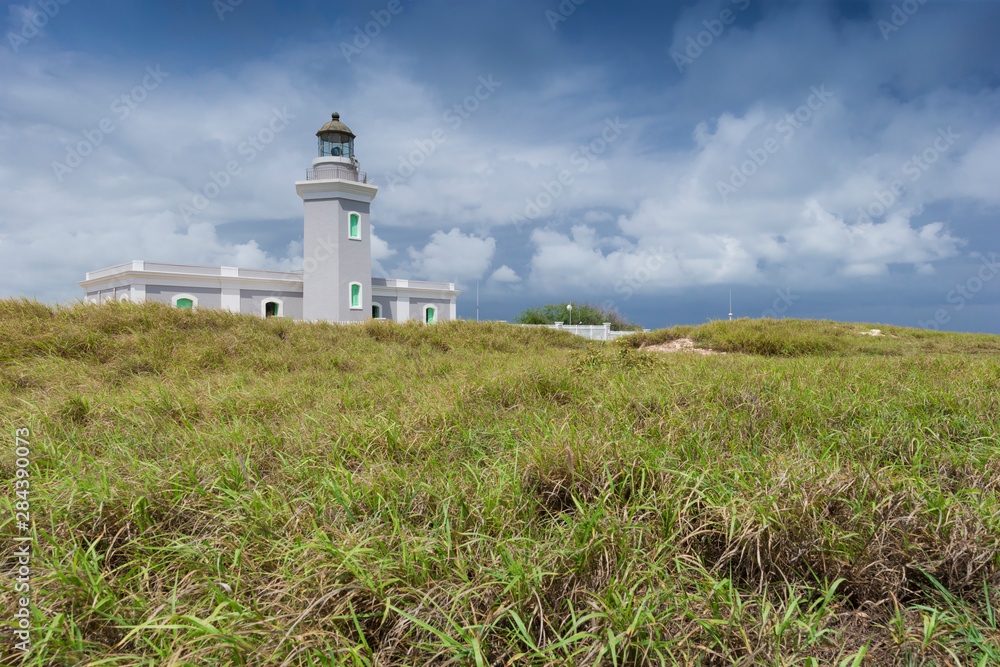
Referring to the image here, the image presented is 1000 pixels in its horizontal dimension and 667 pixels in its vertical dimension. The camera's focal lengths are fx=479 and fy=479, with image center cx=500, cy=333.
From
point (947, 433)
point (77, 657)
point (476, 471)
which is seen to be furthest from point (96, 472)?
point (947, 433)

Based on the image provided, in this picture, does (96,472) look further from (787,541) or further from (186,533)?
(787,541)

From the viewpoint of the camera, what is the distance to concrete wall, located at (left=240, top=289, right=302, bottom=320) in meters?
24.0

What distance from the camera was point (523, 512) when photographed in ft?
6.56

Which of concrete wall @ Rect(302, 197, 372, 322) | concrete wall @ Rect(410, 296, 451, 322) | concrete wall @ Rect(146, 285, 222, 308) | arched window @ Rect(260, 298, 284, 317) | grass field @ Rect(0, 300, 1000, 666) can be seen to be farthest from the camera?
concrete wall @ Rect(410, 296, 451, 322)

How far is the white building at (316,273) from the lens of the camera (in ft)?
73.6

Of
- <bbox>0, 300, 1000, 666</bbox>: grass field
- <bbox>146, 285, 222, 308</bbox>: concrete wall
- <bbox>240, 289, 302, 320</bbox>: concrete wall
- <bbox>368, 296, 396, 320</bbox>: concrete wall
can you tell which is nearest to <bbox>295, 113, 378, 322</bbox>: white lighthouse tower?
<bbox>240, 289, 302, 320</bbox>: concrete wall

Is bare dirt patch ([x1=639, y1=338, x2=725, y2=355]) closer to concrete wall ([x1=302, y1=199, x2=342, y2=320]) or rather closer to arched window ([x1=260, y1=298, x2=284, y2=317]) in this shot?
concrete wall ([x1=302, y1=199, x2=342, y2=320])

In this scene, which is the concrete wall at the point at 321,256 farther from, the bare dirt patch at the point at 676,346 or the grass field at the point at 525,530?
the grass field at the point at 525,530

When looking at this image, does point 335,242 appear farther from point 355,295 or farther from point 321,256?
point 355,295

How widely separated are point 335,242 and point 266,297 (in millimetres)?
5033

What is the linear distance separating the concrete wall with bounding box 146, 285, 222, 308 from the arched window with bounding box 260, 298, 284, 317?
1.93 meters

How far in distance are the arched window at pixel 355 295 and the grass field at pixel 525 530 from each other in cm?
2006

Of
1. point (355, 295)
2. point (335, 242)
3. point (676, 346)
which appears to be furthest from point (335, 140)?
point (676, 346)

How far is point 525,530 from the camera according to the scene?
191cm
